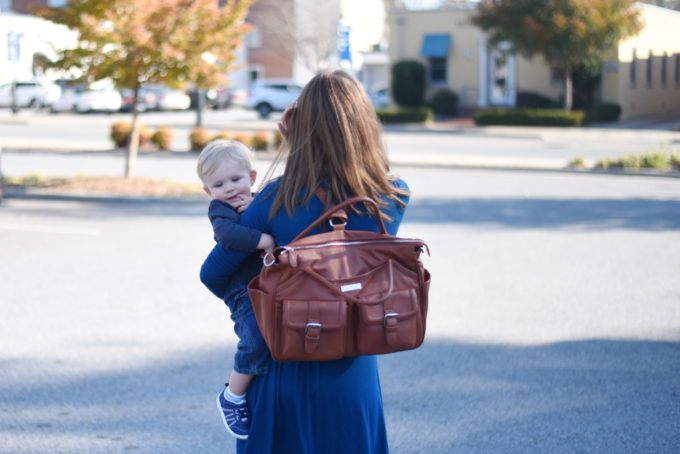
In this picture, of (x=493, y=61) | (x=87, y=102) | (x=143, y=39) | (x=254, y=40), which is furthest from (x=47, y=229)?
(x=254, y=40)

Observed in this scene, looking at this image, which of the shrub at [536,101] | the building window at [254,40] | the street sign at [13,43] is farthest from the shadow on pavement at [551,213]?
the building window at [254,40]

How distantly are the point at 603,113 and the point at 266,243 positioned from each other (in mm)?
34369

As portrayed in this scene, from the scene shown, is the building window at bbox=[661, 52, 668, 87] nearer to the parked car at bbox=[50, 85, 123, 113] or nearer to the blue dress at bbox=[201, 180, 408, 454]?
the parked car at bbox=[50, 85, 123, 113]

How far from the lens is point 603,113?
3528cm

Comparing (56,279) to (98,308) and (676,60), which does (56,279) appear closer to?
(98,308)

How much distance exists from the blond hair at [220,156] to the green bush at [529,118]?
30616 millimetres

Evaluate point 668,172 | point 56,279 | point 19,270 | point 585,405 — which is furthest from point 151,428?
point 668,172

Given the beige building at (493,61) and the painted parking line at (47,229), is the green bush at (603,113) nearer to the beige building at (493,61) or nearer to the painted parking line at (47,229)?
the beige building at (493,61)

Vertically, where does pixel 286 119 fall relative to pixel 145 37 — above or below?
below

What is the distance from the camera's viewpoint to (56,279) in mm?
8555

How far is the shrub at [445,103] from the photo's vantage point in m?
39.5

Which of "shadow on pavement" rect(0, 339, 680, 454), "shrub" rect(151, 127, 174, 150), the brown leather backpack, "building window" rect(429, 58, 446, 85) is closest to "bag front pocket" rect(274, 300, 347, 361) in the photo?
the brown leather backpack

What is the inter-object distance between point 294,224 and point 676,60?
4439 centimetres

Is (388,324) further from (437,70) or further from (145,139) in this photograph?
(437,70)
